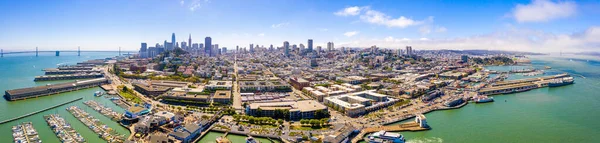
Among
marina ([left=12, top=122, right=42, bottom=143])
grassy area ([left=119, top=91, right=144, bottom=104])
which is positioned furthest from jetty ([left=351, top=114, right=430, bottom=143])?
grassy area ([left=119, top=91, right=144, bottom=104])

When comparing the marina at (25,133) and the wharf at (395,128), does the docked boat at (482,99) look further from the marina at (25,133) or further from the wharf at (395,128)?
the marina at (25,133)

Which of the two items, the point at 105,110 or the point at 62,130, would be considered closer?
the point at 62,130

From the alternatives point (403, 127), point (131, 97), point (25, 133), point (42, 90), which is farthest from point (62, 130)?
point (403, 127)

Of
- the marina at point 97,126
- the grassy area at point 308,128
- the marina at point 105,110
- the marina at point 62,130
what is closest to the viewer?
the marina at point 62,130

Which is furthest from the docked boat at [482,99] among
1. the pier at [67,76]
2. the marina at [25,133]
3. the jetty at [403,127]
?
the pier at [67,76]

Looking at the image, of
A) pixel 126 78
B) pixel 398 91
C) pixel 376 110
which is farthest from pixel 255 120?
pixel 126 78

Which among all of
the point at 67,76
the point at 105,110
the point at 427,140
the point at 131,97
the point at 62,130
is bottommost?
the point at 427,140

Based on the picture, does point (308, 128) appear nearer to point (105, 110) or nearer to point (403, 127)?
point (403, 127)
